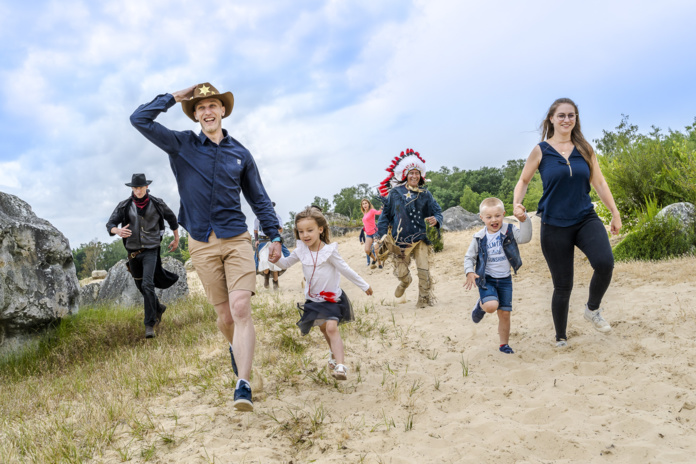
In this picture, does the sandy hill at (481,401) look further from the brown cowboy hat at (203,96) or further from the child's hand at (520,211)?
the brown cowboy hat at (203,96)

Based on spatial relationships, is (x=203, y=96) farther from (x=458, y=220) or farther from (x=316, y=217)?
(x=458, y=220)

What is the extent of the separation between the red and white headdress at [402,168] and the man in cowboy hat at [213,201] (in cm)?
375

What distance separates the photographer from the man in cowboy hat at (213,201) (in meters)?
3.71

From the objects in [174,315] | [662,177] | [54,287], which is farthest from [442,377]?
[662,177]

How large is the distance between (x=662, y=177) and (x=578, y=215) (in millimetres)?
8345

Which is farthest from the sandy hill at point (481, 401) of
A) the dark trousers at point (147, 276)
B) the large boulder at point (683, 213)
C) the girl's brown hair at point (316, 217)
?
the large boulder at point (683, 213)

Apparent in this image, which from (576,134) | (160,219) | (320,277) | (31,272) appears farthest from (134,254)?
(576,134)

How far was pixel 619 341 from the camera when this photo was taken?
4855mm

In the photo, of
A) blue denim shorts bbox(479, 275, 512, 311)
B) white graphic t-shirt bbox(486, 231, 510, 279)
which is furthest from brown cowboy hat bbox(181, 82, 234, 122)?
blue denim shorts bbox(479, 275, 512, 311)

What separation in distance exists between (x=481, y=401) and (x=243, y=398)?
188 centimetres

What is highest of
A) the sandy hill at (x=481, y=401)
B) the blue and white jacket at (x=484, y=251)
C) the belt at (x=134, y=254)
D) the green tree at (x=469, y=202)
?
the green tree at (x=469, y=202)

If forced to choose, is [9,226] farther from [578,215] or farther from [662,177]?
[662,177]

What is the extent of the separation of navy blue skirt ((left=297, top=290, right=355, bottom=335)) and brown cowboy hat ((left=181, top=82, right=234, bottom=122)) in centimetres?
184

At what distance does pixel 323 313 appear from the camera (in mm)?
4270
